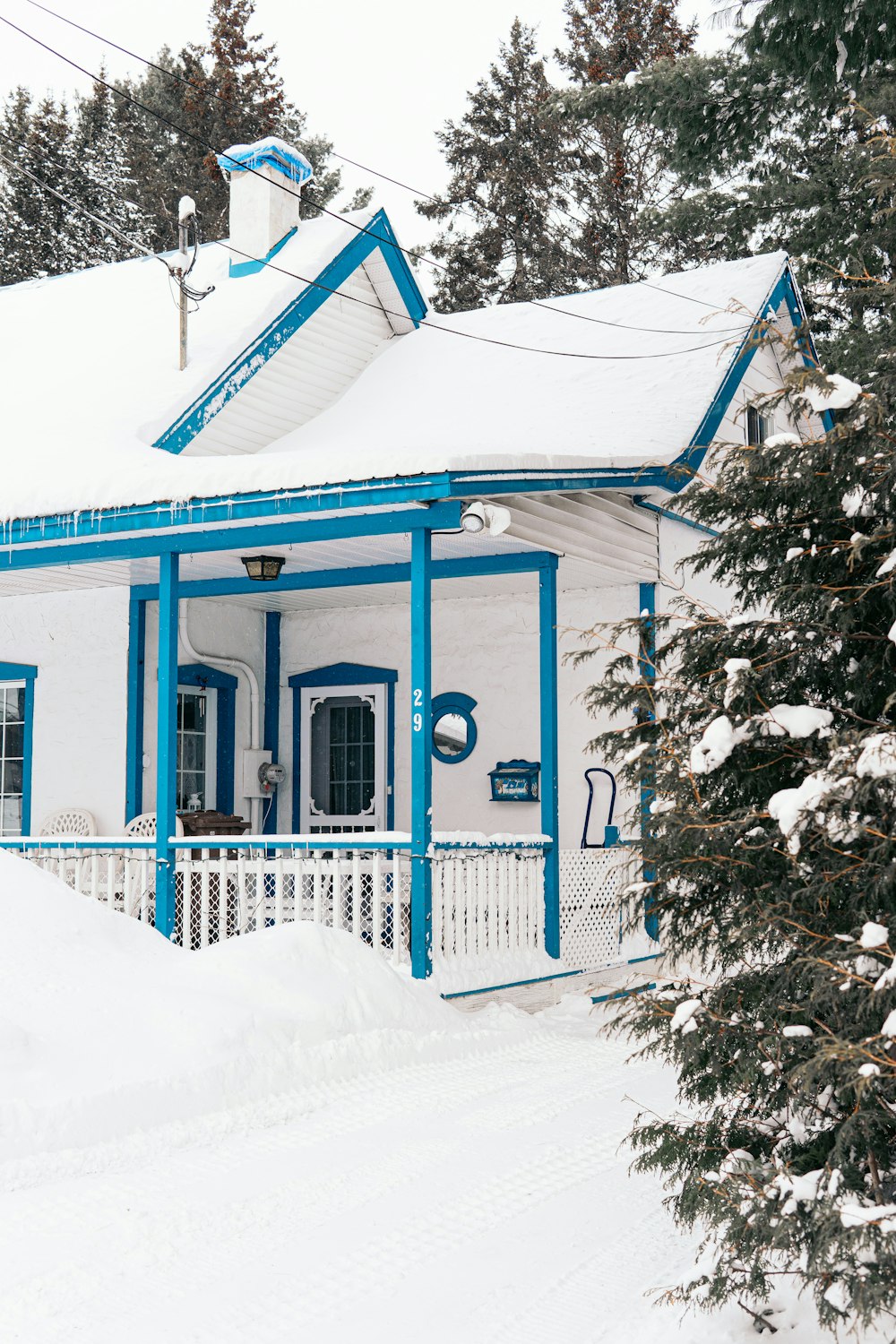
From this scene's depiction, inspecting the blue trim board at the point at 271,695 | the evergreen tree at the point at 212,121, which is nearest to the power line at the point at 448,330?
the blue trim board at the point at 271,695

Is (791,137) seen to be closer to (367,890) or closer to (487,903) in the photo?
(367,890)

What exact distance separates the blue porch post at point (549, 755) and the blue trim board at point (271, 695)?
4378mm

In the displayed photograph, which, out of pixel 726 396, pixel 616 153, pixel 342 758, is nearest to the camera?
pixel 726 396

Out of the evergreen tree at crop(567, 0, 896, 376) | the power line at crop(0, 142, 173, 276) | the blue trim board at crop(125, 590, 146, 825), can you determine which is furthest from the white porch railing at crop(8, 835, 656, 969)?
the power line at crop(0, 142, 173, 276)

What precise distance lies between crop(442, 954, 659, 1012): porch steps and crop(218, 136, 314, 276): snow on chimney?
28.8 feet

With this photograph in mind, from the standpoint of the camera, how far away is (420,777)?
8.91 meters

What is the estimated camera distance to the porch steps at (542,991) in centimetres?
927

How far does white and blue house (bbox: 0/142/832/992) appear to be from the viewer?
9297 millimetres

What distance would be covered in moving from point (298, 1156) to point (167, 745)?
15.1 ft

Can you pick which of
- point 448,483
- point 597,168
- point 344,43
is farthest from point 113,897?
point 344,43

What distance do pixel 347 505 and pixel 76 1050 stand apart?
12.5ft

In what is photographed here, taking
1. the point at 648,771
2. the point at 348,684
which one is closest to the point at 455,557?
the point at 348,684

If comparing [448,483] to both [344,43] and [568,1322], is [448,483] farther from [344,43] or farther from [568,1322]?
[344,43]

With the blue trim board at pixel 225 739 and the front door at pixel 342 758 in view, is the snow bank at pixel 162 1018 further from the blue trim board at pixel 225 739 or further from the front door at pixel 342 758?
the blue trim board at pixel 225 739
